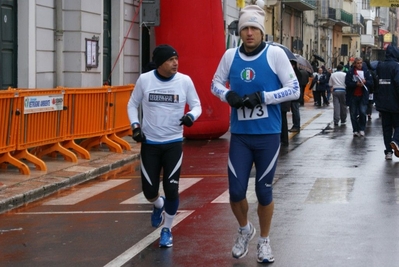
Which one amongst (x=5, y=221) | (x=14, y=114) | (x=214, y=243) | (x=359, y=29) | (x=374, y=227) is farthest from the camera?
(x=359, y=29)

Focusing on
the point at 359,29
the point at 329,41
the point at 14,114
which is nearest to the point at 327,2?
the point at 329,41

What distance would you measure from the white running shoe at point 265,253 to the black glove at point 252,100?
1.09 meters

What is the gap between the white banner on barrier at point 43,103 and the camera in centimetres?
1434

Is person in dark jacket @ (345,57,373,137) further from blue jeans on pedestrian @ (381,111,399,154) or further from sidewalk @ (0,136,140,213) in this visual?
sidewalk @ (0,136,140,213)

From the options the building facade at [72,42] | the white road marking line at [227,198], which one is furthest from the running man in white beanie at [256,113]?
the building facade at [72,42]

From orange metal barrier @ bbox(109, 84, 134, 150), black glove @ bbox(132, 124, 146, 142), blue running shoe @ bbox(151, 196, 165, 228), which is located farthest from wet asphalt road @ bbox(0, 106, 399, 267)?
orange metal barrier @ bbox(109, 84, 134, 150)

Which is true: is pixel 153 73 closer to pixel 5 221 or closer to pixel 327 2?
pixel 5 221

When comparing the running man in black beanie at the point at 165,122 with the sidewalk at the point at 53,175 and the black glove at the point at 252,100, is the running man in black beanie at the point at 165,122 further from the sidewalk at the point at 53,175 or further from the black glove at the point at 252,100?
the sidewalk at the point at 53,175

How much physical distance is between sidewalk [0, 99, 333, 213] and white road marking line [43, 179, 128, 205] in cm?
34

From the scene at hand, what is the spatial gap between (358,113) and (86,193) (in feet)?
34.4

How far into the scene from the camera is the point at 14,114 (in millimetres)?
13930

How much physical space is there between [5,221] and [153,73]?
8.99 ft

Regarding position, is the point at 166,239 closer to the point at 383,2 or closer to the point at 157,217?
the point at 157,217

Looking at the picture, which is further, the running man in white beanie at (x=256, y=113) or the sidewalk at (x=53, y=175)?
the sidewalk at (x=53, y=175)
